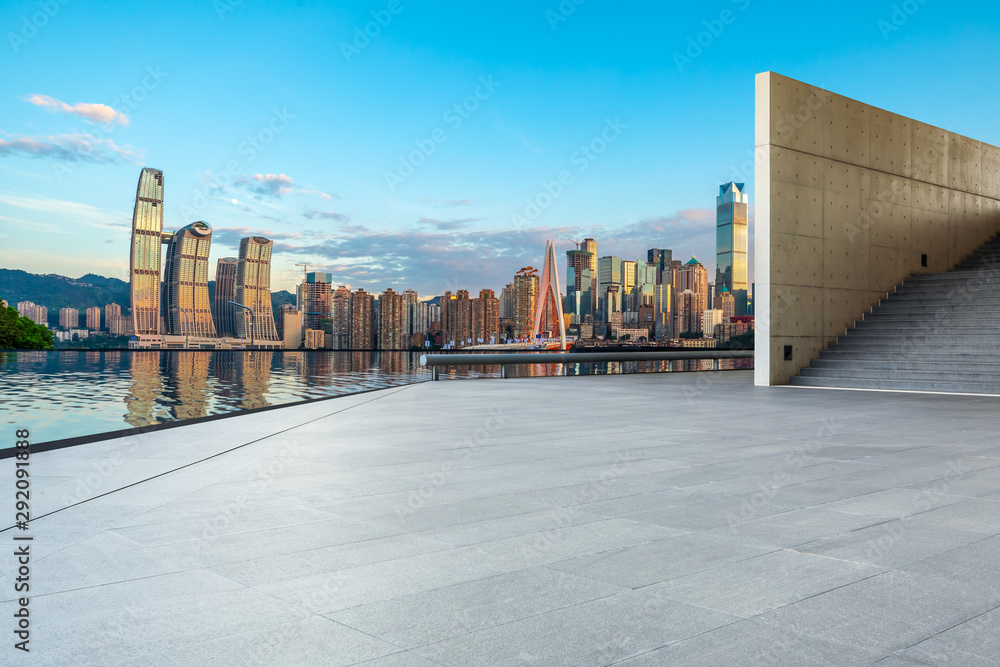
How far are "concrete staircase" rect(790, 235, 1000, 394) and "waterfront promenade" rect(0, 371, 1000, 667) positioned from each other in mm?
8930

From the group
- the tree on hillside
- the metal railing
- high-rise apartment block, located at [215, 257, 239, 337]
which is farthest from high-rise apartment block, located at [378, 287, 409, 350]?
the metal railing

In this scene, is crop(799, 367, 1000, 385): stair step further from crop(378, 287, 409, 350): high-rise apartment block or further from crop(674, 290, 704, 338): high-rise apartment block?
crop(378, 287, 409, 350): high-rise apartment block

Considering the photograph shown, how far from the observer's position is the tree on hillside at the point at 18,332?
105 metres

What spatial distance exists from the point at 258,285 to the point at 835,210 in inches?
6559

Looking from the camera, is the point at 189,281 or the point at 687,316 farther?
A: the point at 189,281

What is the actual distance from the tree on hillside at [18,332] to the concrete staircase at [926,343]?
122 metres

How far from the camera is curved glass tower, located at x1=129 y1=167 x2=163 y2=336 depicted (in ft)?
427

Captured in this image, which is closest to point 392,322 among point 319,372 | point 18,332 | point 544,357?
point 18,332

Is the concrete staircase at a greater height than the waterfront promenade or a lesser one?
greater

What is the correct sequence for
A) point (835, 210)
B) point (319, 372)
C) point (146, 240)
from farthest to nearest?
1. point (146, 240)
2. point (319, 372)
3. point (835, 210)

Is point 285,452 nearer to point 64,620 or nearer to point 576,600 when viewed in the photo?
point 64,620

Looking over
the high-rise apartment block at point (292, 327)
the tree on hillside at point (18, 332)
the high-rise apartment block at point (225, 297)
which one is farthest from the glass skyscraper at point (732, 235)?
the high-rise apartment block at point (225, 297)

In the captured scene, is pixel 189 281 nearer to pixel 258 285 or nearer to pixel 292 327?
pixel 258 285

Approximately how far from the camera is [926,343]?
53.2 feet
